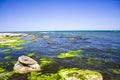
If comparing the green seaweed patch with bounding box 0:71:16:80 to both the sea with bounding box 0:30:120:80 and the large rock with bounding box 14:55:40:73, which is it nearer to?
the large rock with bounding box 14:55:40:73

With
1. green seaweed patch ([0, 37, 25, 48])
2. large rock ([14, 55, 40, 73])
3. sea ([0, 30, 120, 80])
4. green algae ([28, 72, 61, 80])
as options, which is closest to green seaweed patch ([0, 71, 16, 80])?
large rock ([14, 55, 40, 73])

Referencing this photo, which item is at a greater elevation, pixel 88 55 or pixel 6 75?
pixel 88 55

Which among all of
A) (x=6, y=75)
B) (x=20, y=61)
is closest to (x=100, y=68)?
(x=20, y=61)

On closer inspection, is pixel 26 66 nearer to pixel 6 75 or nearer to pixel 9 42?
pixel 6 75

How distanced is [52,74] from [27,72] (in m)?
3.14

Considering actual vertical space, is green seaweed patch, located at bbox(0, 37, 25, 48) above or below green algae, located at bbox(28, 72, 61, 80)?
above

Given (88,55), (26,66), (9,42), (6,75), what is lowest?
(6,75)

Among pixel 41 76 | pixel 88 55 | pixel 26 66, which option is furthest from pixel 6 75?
pixel 88 55

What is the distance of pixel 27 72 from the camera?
13305 mm

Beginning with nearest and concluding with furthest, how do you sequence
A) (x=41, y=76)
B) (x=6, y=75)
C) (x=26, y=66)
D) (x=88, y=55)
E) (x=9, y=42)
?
1. (x=41, y=76)
2. (x=6, y=75)
3. (x=26, y=66)
4. (x=88, y=55)
5. (x=9, y=42)

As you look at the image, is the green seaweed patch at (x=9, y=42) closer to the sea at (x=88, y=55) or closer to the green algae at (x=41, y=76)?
the sea at (x=88, y=55)

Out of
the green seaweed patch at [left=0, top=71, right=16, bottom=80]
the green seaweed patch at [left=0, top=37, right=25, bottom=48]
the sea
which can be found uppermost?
the green seaweed patch at [left=0, top=37, right=25, bottom=48]

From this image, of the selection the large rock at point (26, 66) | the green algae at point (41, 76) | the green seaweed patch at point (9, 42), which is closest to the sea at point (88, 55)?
the green algae at point (41, 76)

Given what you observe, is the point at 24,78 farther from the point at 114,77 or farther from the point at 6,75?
the point at 114,77
